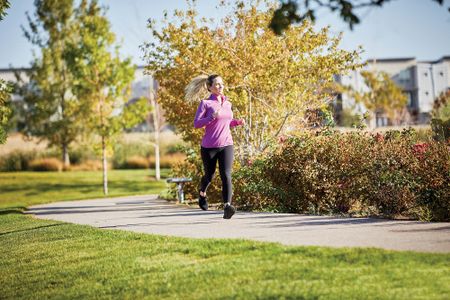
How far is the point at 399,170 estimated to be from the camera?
1003 cm

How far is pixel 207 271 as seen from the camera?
5887mm

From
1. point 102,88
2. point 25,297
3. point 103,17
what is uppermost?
point 103,17

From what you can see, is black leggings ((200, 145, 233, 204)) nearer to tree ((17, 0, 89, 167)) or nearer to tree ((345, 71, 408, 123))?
tree ((17, 0, 89, 167))

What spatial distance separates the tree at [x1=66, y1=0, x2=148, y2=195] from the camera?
2447cm

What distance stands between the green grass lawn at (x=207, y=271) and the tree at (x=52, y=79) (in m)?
23.7

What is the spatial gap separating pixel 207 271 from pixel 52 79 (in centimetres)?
2988

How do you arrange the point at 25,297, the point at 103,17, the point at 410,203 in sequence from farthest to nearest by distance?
the point at 103,17
the point at 410,203
the point at 25,297

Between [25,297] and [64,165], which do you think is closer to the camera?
[25,297]

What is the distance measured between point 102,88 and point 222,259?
20261mm

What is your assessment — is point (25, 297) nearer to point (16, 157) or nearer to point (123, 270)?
point (123, 270)

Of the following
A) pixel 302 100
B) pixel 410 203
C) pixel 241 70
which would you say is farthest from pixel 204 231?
pixel 302 100

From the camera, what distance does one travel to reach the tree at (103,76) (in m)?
24.5

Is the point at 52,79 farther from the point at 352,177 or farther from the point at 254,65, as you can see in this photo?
the point at 352,177

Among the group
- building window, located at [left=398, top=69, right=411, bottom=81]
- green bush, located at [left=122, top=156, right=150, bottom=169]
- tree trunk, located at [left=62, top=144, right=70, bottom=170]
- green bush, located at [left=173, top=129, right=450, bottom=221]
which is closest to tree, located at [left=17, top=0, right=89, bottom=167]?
tree trunk, located at [left=62, top=144, right=70, bottom=170]
